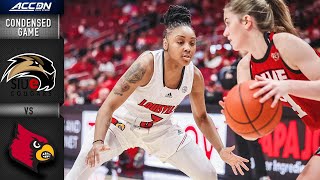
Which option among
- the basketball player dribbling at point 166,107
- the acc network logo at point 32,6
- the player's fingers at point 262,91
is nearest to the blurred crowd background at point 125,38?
the basketball player dribbling at point 166,107

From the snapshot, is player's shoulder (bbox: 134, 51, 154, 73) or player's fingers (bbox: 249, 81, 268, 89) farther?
player's shoulder (bbox: 134, 51, 154, 73)

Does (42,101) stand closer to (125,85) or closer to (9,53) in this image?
(9,53)

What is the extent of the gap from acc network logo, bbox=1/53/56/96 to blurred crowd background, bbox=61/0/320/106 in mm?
2218

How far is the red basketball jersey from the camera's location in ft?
9.27

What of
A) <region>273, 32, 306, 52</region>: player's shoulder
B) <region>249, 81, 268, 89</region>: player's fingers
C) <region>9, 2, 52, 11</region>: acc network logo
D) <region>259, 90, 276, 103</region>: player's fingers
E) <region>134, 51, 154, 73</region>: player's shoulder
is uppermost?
<region>9, 2, 52, 11</region>: acc network logo

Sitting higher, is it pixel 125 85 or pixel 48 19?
pixel 48 19

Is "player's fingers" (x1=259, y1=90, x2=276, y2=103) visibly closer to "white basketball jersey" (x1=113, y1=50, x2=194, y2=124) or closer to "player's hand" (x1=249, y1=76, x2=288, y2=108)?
"player's hand" (x1=249, y1=76, x2=288, y2=108)

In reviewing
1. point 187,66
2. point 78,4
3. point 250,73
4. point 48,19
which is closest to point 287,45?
point 250,73

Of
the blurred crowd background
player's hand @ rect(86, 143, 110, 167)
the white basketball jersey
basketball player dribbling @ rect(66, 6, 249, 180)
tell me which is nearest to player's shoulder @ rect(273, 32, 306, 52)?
basketball player dribbling @ rect(66, 6, 249, 180)

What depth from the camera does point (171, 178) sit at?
588 centimetres

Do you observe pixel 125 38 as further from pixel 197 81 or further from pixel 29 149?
pixel 197 81

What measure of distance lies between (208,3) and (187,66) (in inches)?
250

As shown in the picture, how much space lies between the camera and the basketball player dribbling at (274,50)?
8.64 feet

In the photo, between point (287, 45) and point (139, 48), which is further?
point (139, 48)
